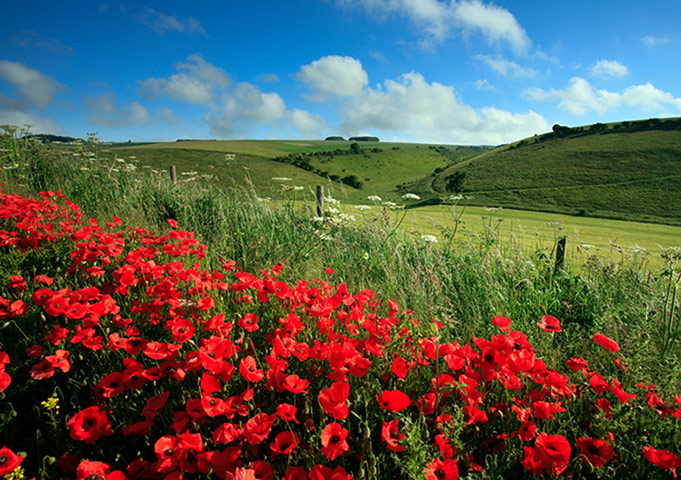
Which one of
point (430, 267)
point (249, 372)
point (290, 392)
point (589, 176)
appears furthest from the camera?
point (589, 176)

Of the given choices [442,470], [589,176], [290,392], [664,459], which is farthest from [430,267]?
[589,176]

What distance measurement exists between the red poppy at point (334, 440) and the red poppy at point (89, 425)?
769mm

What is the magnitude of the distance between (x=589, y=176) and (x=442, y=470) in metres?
57.5

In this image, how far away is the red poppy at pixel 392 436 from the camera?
1.16 m

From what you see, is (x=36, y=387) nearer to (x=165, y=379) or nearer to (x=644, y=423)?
(x=165, y=379)

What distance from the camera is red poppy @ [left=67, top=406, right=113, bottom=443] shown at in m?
1.15

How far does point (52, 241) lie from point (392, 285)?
362 cm

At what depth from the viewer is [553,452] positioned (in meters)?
1.14

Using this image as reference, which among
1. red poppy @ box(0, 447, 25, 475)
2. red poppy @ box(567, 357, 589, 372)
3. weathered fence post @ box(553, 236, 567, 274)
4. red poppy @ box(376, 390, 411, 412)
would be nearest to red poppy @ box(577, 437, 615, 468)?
red poppy @ box(567, 357, 589, 372)

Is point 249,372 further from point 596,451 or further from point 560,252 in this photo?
point 560,252

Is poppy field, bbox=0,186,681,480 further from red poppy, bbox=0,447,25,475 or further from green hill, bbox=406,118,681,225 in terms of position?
green hill, bbox=406,118,681,225

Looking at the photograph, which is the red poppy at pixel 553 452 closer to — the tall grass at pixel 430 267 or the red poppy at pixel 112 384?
the tall grass at pixel 430 267

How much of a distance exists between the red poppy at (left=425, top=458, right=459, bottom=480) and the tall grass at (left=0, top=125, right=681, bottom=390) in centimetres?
136

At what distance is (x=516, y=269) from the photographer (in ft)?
14.4
